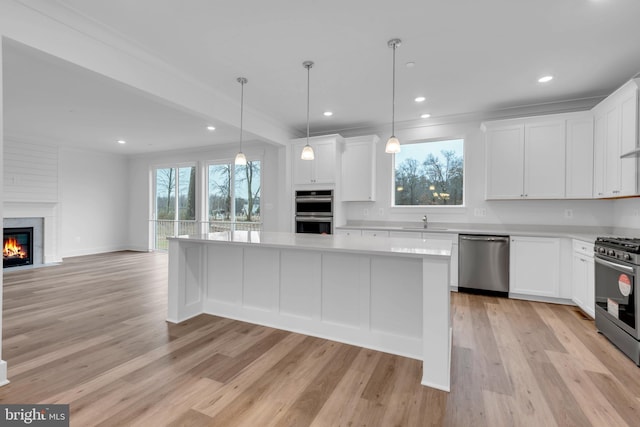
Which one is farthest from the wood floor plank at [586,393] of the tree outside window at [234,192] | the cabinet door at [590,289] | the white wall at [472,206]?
the tree outside window at [234,192]

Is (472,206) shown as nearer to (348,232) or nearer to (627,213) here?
(627,213)

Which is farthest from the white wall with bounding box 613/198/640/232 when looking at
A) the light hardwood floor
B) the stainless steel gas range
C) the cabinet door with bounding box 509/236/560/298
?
the light hardwood floor

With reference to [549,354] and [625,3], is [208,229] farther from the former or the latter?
[625,3]

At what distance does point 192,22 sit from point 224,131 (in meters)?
3.38

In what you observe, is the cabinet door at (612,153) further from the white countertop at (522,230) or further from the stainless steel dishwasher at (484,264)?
the stainless steel dishwasher at (484,264)

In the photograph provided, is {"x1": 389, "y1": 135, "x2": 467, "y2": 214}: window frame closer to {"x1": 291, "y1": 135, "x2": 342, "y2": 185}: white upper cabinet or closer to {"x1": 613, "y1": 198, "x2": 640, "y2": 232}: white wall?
{"x1": 291, "y1": 135, "x2": 342, "y2": 185}: white upper cabinet

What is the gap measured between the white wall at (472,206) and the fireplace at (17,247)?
21.1 feet

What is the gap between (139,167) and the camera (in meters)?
8.37

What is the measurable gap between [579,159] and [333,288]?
143 inches

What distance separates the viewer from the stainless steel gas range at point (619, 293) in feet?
8.07

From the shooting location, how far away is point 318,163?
5273 millimetres

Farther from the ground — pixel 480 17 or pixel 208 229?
pixel 480 17

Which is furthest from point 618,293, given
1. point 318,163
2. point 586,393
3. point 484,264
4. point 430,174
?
point 318,163

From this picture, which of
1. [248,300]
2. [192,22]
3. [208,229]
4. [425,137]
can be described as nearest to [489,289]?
[425,137]
